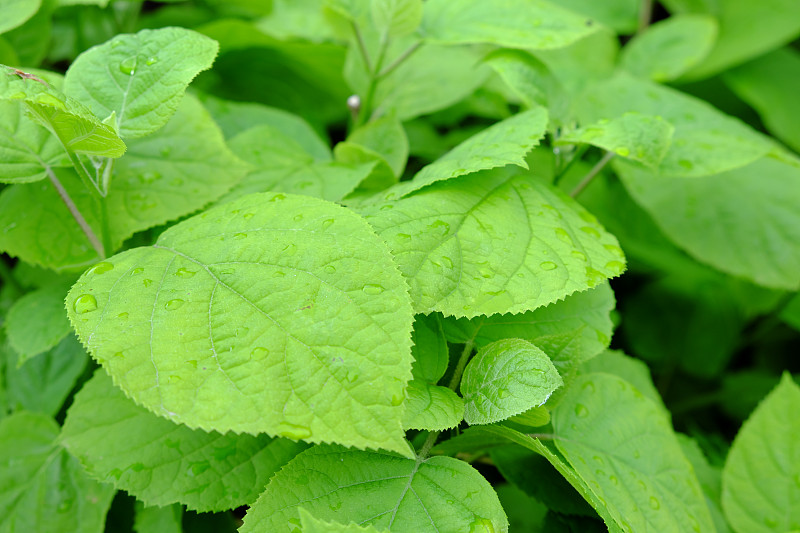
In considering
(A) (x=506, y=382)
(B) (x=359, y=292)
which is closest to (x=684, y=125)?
(A) (x=506, y=382)

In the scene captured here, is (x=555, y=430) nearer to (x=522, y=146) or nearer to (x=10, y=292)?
(x=522, y=146)

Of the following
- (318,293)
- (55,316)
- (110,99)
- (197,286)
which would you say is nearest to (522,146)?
(318,293)

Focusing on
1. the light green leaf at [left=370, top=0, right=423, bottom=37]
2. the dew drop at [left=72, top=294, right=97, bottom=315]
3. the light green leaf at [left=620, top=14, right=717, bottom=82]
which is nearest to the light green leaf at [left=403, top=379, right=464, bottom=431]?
the dew drop at [left=72, top=294, right=97, bottom=315]

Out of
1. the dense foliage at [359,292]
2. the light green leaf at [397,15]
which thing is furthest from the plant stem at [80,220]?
the light green leaf at [397,15]

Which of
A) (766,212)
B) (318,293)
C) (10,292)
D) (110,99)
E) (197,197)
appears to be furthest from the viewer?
(766,212)

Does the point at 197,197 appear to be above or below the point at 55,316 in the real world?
above
